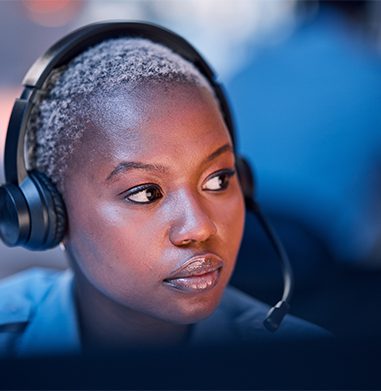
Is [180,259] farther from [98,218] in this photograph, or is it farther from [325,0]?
[325,0]

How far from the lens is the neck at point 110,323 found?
35.2 inches

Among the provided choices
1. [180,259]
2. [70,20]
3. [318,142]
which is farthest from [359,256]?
[70,20]

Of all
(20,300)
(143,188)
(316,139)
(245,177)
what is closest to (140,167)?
(143,188)

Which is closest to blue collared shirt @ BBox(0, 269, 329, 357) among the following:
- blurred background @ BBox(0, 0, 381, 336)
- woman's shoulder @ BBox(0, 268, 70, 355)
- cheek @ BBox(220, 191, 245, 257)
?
woman's shoulder @ BBox(0, 268, 70, 355)

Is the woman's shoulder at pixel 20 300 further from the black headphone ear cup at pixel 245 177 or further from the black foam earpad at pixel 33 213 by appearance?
the black headphone ear cup at pixel 245 177

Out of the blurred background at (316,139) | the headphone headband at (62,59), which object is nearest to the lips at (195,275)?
the headphone headband at (62,59)

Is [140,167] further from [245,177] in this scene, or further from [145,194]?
[245,177]

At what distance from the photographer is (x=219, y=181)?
34.0 inches

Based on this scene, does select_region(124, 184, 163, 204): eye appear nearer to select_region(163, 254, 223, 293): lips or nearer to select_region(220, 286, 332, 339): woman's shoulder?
select_region(163, 254, 223, 293): lips

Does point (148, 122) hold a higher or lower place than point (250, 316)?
higher

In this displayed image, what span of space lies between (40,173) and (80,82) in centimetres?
13

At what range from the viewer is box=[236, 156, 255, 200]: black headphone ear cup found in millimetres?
988

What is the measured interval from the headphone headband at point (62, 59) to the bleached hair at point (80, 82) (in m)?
0.01

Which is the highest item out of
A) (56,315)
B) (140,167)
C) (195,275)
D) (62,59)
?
(62,59)
